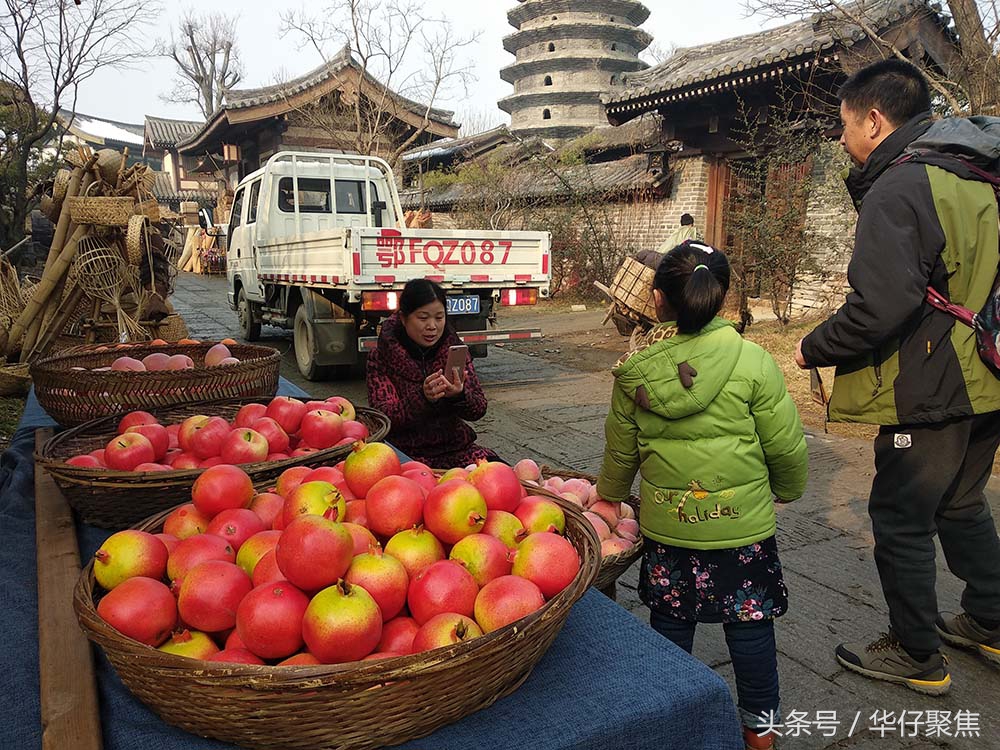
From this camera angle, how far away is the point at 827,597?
3137 millimetres

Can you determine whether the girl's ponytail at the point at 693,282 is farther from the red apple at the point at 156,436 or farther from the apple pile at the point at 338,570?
→ the red apple at the point at 156,436

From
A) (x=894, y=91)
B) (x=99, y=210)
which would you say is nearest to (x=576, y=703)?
(x=894, y=91)

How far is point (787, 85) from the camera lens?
10031 mm

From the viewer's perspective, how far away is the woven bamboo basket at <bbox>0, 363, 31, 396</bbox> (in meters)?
5.90

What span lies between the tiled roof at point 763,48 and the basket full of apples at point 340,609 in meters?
9.02

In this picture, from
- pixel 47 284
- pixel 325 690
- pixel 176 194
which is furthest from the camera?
pixel 176 194

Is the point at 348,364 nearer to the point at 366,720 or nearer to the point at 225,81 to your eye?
the point at 366,720

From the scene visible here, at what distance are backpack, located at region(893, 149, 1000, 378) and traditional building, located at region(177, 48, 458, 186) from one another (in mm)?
17189

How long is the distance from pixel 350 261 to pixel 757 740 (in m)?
5.48

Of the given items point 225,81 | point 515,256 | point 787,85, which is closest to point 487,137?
point 787,85

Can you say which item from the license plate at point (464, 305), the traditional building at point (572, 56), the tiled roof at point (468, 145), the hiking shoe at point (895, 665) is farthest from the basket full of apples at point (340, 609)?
the traditional building at point (572, 56)

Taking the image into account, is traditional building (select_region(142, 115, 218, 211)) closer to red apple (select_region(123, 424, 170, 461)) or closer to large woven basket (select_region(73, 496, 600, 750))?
red apple (select_region(123, 424, 170, 461))

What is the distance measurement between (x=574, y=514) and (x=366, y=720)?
2.36 feet

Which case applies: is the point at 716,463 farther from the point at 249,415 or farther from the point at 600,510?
the point at 249,415
